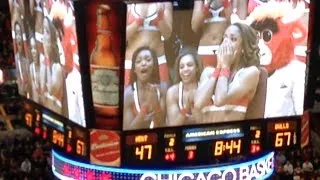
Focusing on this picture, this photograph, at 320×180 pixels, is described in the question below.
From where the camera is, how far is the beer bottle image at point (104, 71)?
43.1 feet

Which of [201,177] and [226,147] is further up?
[226,147]

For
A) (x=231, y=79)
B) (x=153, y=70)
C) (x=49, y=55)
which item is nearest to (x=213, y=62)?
(x=231, y=79)

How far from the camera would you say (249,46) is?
45.4 ft

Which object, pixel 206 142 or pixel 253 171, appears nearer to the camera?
pixel 206 142

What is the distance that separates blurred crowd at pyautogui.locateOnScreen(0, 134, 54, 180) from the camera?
2092 centimetres

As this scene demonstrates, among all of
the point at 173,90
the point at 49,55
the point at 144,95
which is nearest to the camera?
the point at 144,95

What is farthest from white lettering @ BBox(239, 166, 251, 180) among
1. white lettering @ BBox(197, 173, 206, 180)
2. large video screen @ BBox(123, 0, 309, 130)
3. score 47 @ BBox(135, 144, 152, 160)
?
score 47 @ BBox(135, 144, 152, 160)

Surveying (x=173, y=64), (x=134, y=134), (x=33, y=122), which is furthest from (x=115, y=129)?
(x=33, y=122)

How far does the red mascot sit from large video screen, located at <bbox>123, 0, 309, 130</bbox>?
1cm

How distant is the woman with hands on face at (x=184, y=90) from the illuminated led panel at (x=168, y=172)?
1.02 m

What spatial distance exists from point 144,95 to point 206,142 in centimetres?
106

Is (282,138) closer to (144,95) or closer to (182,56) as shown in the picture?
(182,56)

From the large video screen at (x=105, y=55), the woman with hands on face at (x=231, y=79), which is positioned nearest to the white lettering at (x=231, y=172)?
the woman with hands on face at (x=231, y=79)

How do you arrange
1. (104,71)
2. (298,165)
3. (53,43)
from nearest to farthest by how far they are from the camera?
(104,71)
(53,43)
(298,165)
